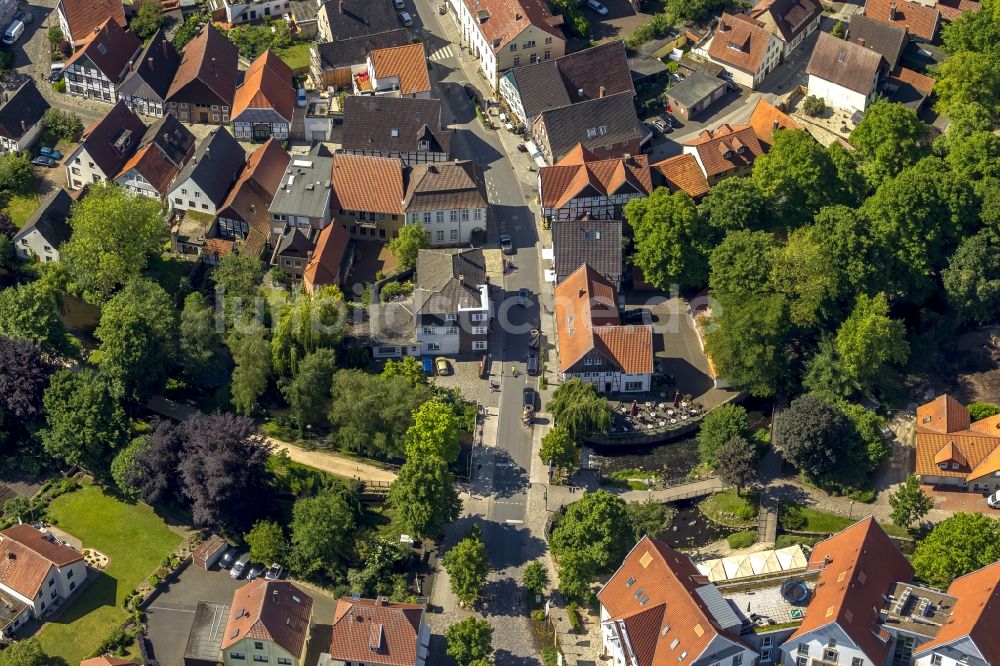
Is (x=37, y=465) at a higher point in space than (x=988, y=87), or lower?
lower

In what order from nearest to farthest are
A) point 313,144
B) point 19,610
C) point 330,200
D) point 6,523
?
point 19,610 < point 6,523 < point 330,200 < point 313,144

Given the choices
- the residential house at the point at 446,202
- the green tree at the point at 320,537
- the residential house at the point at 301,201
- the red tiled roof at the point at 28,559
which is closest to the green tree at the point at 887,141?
the residential house at the point at 446,202

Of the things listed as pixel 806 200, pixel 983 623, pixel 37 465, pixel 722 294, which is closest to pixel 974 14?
pixel 806 200

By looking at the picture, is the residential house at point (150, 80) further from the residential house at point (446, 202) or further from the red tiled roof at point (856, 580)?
the red tiled roof at point (856, 580)

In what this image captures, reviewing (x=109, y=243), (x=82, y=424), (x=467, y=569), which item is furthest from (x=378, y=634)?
(x=109, y=243)

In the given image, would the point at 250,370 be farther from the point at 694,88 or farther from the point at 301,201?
the point at 694,88

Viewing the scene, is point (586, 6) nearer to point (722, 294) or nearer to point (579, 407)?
point (722, 294)

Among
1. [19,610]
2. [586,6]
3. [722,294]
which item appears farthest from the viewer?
[586,6]

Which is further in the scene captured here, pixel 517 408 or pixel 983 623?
pixel 517 408
